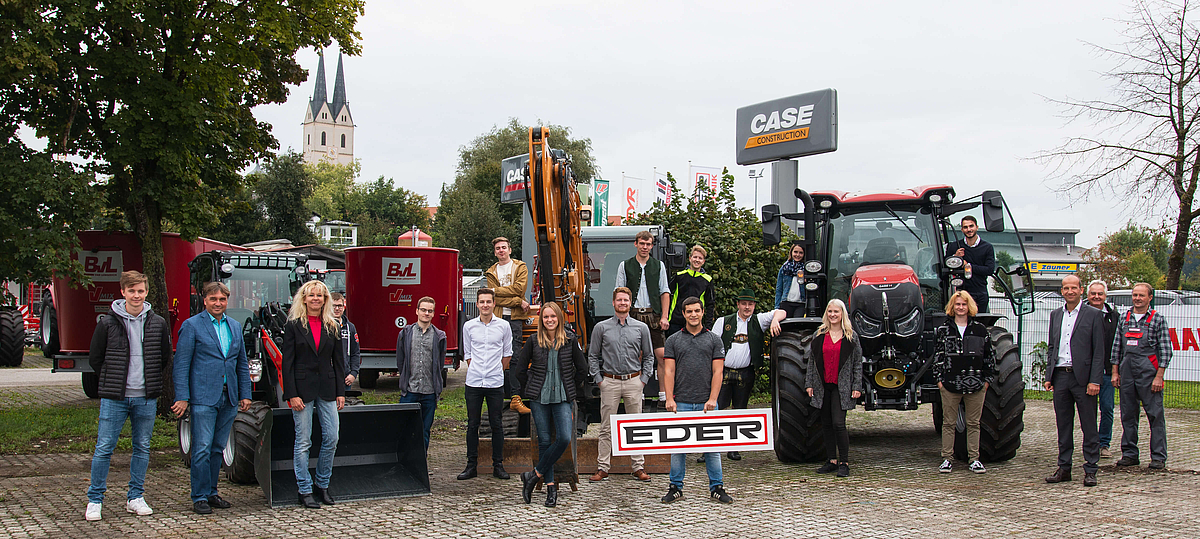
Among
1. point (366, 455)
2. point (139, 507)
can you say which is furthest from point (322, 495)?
point (139, 507)

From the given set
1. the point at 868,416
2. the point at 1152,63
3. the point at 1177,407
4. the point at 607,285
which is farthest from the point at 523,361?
the point at 1152,63

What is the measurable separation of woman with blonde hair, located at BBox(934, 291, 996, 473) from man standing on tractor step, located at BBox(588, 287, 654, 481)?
8.93 feet

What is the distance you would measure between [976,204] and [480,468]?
542 cm

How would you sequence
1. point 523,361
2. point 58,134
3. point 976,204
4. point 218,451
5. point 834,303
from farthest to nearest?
1. point 58,134
2. point 976,204
3. point 834,303
4. point 523,361
5. point 218,451

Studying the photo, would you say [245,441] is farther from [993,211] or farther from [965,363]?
[993,211]

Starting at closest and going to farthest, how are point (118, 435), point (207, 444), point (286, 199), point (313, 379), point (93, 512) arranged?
point (93, 512) < point (118, 435) < point (207, 444) < point (313, 379) < point (286, 199)

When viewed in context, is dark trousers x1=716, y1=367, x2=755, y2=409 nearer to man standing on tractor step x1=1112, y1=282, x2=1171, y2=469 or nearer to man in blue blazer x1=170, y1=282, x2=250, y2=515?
man standing on tractor step x1=1112, y1=282, x2=1171, y2=469

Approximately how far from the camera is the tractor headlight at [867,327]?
8336 millimetres

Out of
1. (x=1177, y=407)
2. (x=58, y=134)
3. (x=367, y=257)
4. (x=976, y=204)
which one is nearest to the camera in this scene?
(x=976, y=204)

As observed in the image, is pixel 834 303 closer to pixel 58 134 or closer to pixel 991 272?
pixel 991 272

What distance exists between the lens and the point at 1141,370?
335 inches

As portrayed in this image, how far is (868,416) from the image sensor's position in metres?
13.2

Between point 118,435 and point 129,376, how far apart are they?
44cm

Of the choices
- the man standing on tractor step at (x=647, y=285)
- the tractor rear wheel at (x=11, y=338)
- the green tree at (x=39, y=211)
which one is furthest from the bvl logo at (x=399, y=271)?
the tractor rear wheel at (x=11, y=338)
